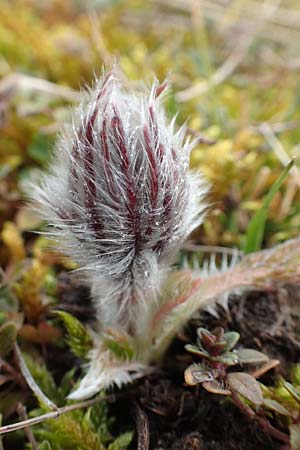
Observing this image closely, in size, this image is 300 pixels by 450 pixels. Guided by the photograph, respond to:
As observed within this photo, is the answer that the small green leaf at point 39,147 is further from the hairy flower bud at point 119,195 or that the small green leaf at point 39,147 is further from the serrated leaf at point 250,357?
the serrated leaf at point 250,357

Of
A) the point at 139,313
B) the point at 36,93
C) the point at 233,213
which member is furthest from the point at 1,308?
the point at 36,93

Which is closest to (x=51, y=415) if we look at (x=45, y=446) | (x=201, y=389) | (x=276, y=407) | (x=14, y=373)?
(x=45, y=446)

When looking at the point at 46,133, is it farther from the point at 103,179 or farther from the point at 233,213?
the point at 103,179

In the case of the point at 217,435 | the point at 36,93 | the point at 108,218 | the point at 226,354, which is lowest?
the point at 217,435

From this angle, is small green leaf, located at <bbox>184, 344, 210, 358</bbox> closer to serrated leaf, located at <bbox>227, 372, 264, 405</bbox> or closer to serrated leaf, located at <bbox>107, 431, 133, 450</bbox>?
serrated leaf, located at <bbox>227, 372, 264, 405</bbox>

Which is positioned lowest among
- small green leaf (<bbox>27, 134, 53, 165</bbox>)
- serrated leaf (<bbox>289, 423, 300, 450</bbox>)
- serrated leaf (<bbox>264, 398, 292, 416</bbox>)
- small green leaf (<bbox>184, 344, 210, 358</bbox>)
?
serrated leaf (<bbox>289, 423, 300, 450</bbox>)

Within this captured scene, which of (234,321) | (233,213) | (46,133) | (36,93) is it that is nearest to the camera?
(234,321)

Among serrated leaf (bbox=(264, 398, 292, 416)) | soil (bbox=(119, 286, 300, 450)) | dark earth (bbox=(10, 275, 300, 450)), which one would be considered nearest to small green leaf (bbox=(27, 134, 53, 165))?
dark earth (bbox=(10, 275, 300, 450))
